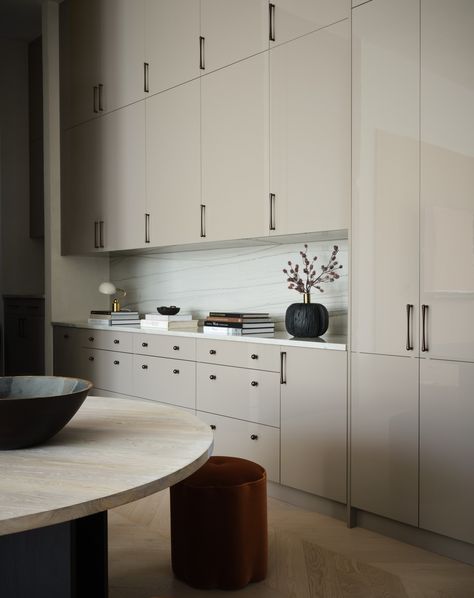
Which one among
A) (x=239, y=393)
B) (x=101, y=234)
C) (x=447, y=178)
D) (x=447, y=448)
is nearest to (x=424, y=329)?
(x=447, y=448)

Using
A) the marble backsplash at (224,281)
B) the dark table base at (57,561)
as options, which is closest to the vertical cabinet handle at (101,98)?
the marble backsplash at (224,281)

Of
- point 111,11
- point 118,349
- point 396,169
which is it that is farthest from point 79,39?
point 396,169

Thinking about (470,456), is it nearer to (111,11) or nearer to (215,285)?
(215,285)

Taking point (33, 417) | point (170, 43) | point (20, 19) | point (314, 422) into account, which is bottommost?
point (314, 422)

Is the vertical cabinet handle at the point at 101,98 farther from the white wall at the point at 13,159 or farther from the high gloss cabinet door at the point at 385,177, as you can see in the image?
the high gloss cabinet door at the point at 385,177

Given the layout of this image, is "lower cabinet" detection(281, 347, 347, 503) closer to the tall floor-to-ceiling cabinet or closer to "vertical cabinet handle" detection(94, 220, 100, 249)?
the tall floor-to-ceiling cabinet

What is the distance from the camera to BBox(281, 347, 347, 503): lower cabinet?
111 inches

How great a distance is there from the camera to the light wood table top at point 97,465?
1056mm

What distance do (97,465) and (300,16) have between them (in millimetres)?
2469

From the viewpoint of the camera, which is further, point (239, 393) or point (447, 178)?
point (239, 393)

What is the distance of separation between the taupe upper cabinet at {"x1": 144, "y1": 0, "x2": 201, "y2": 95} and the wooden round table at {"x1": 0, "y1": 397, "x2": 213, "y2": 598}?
259cm

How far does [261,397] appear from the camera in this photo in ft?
10.4

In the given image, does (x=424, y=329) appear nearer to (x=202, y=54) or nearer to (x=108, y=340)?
(x=202, y=54)

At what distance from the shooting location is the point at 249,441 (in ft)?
10.6
